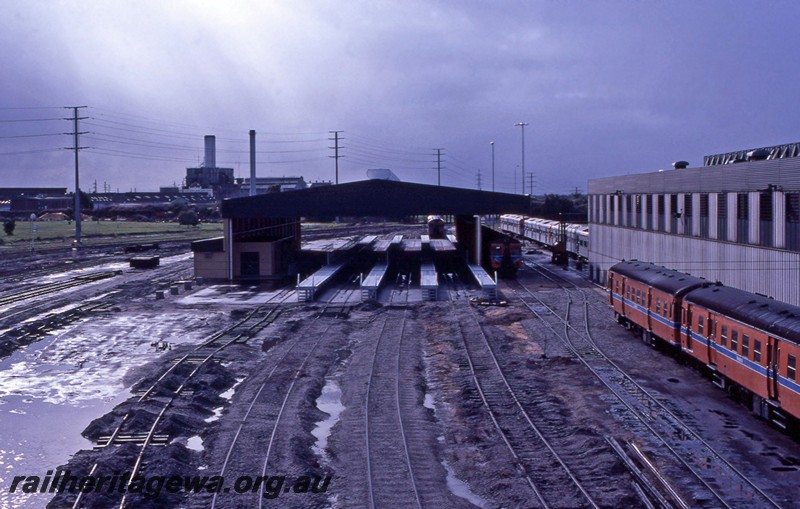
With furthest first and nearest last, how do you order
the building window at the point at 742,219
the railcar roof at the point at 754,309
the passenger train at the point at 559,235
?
the passenger train at the point at 559,235
the building window at the point at 742,219
the railcar roof at the point at 754,309

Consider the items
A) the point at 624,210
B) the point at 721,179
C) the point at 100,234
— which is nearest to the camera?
the point at 721,179

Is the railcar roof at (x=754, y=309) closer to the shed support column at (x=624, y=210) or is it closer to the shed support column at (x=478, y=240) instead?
the shed support column at (x=624, y=210)

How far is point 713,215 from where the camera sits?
36.2 metres

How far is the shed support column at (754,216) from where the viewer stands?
31.3m

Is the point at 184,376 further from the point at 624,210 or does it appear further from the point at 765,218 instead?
the point at 624,210

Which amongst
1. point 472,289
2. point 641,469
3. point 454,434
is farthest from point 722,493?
point 472,289

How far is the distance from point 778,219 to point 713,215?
21.4 ft

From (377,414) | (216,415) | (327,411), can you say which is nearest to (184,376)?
(216,415)

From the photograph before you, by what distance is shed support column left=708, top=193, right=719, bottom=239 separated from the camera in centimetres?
3569

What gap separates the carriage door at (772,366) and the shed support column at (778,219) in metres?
12.6

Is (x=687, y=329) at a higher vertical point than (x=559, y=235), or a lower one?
lower

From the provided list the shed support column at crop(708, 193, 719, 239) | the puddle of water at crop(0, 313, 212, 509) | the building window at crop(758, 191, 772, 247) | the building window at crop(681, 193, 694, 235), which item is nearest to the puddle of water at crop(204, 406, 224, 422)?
the puddle of water at crop(0, 313, 212, 509)

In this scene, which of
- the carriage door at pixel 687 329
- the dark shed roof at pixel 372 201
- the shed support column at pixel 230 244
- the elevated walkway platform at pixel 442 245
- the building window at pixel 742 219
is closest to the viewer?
the carriage door at pixel 687 329

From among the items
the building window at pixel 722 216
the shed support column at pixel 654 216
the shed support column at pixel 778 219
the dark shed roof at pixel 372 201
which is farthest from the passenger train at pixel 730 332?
the dark shed roof at pixel 372 201
